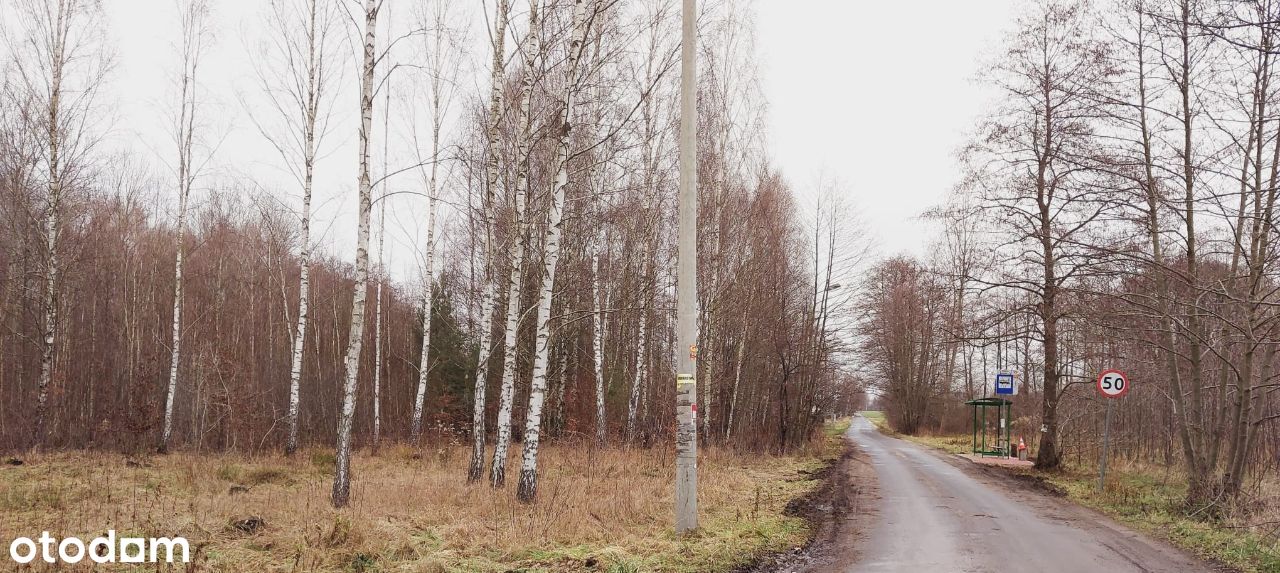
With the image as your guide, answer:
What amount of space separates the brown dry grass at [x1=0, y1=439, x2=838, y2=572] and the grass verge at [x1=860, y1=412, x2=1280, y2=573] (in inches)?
187

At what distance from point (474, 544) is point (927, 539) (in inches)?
213

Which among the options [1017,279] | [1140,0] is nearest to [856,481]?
[1017,279]

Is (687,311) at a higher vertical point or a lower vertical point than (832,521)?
higher

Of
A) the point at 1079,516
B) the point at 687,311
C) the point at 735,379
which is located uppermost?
the point at 687,311

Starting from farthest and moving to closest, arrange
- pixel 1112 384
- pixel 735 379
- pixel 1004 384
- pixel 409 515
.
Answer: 1. pixel 735 379
2. pixel 1004 384
3. pixel 1112 384
4. pixel 409 515

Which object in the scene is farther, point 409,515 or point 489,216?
point 489,216

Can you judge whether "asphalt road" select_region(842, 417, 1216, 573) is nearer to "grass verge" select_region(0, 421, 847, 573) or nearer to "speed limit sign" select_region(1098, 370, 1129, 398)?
"grass verge" select_region(0, 421, 847, 573)

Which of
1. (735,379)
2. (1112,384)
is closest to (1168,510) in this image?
(1112,384)

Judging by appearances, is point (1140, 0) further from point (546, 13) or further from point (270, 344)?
point (270, 344)

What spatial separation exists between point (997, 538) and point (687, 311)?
4803 mm

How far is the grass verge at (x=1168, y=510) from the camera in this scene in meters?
8.20

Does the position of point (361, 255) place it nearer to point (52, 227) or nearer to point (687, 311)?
point (687, 311)

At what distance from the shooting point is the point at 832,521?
10148 mm

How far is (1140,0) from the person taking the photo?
10.3m
